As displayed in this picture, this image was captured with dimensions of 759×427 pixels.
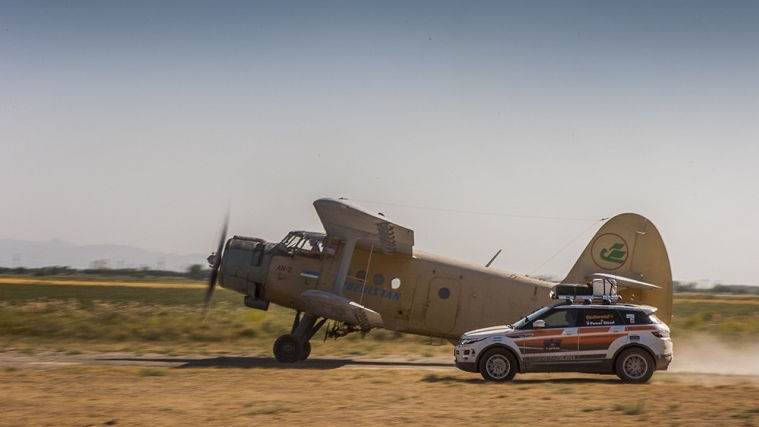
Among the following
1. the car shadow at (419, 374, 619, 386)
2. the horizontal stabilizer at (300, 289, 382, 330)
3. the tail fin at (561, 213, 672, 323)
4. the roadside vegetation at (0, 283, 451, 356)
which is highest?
the tail fin at (561, 213, 672, 323)

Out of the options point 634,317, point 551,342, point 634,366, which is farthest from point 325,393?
point 634,317

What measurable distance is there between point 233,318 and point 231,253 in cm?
1577

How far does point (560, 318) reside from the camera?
A: 18547 millimetres

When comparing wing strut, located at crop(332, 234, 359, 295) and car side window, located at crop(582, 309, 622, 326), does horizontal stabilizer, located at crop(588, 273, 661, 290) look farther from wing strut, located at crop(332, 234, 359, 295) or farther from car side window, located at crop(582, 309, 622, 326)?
wing strut, located at crop(332, 234, 359, 295)

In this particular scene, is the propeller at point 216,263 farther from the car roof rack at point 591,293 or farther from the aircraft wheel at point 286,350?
the car roof rack at point 591,293

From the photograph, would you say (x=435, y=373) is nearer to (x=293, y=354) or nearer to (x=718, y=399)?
(x=293, y=354)

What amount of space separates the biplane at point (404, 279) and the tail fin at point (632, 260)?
29 millimetres

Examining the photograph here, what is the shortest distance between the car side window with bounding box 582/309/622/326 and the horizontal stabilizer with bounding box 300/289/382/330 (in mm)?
6794

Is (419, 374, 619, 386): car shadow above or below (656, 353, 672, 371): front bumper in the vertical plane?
below

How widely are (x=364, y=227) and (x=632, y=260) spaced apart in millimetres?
7832

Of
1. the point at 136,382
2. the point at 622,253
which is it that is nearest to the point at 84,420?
the point at 136,382

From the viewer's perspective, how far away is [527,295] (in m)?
24.2

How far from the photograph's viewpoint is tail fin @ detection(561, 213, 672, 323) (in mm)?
24234

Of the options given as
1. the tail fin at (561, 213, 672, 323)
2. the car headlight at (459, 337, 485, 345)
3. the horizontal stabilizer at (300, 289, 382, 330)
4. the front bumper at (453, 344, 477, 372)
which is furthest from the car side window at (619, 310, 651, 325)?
the horizontal stabilizer at (300, 289, 382, 330)
